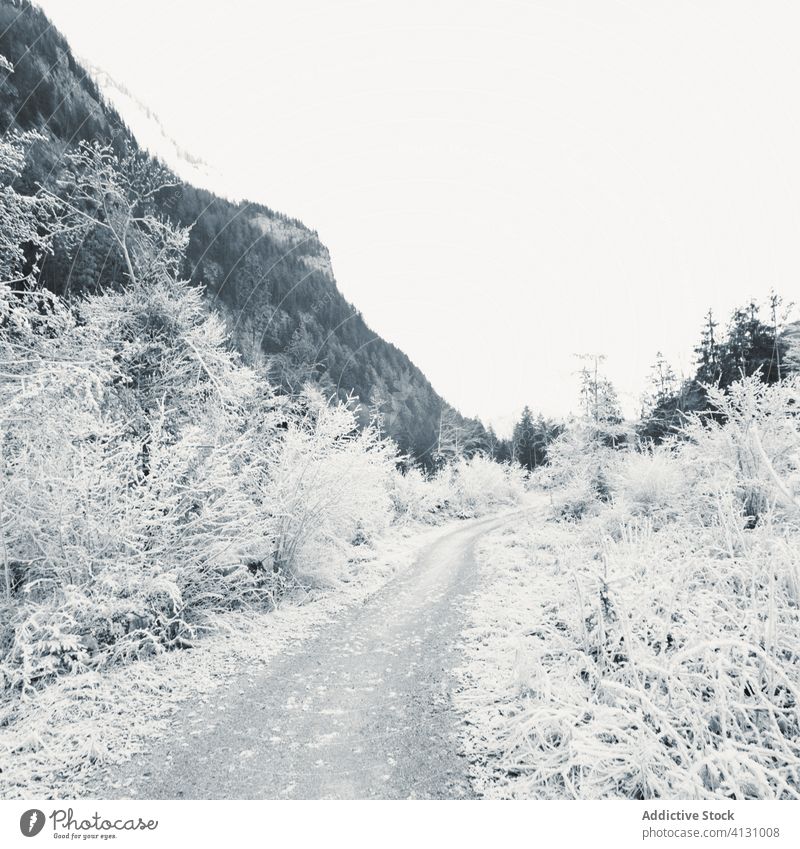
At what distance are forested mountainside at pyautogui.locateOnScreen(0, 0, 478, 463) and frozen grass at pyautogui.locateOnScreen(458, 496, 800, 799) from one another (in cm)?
→ 1090

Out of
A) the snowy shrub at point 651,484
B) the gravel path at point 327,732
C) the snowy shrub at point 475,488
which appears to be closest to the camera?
the gravel path at point 327,732

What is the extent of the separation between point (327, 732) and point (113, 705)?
7.58 ft

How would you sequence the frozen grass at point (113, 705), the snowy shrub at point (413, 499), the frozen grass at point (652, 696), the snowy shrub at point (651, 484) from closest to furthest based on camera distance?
the frozen grass at point (652, 696)
the frozen grass at point (113, 705)
the snowy shrub at point (651, 484)
the snowy shrub at point (413, 499)

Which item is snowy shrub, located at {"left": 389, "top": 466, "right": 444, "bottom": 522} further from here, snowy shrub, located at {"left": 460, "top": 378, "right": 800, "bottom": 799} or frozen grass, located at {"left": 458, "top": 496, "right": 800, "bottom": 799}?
frozen grass, located at {"left": 458, "top": 496, "right": 800, "bottom": 799}

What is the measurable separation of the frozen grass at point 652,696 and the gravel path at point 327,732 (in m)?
0.40

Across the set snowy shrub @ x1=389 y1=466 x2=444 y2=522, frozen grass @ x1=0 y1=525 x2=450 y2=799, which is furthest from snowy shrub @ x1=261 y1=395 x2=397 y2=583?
snowy shrub @ x1=389 y1=466 x2=444 y2=522

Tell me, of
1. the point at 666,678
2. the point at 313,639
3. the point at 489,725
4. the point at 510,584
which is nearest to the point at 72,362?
the point at 313,639

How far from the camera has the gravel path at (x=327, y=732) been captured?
297 centimetres

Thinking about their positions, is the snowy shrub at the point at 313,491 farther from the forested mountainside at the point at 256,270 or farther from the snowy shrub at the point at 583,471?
the snowy shrub at the point at 583,471

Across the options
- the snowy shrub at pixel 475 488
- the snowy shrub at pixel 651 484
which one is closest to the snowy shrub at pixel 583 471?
the snowy shrub at pixel 651 484

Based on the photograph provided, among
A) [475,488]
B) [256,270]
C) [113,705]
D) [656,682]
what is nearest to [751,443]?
[656,682]

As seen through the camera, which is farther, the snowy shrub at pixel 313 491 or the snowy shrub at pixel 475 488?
the snowy shrub at pixel 475 488

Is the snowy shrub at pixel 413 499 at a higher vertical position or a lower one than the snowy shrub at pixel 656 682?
lower

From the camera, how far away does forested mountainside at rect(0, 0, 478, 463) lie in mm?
29109
